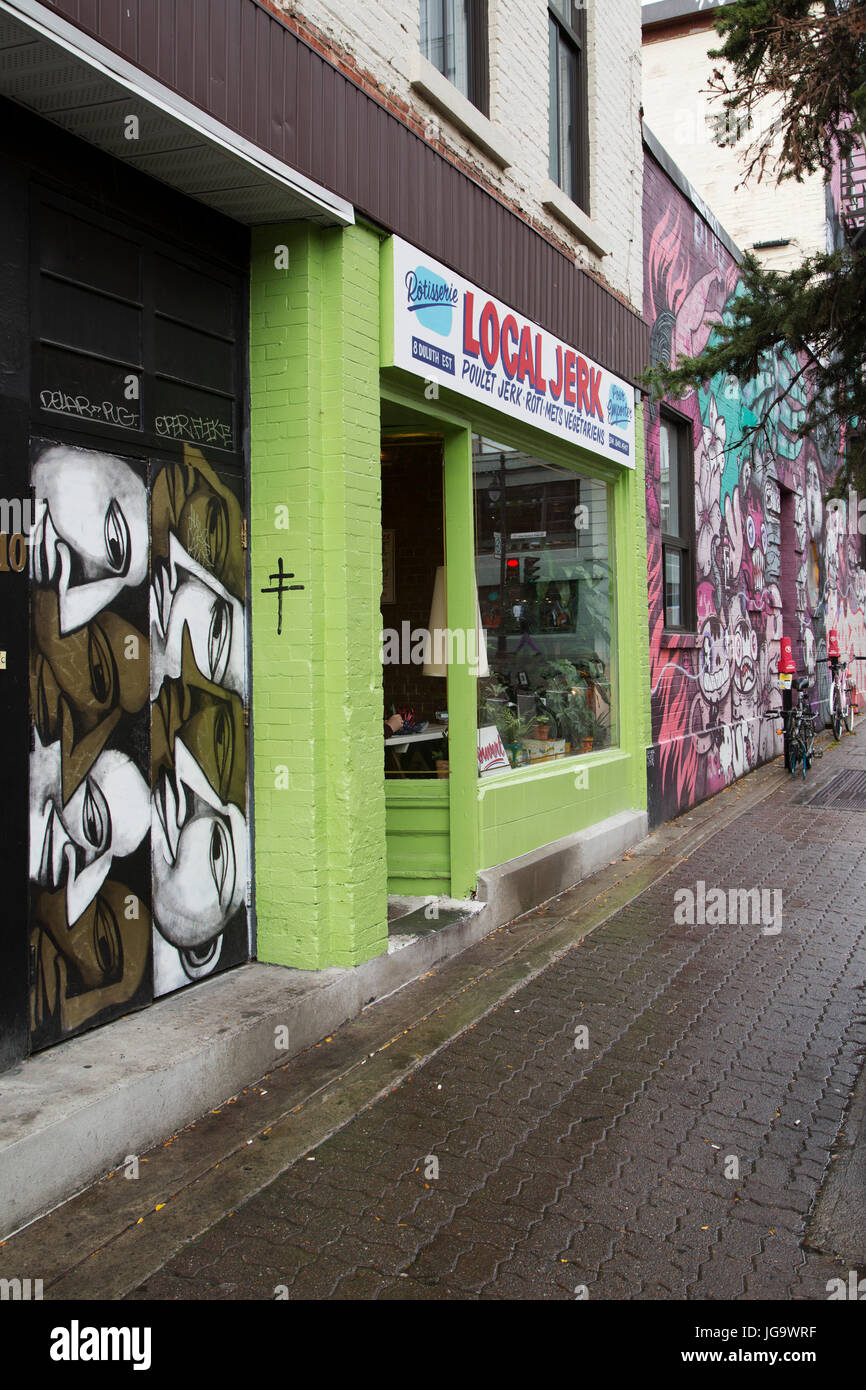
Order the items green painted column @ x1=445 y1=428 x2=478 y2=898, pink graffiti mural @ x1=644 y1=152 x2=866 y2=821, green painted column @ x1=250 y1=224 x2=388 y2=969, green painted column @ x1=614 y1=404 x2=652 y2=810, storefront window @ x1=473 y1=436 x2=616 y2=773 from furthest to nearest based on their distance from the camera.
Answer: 1. pink graffiti mural @ x1=644 y1=152 x2=866 y2=821
2. green painted column @ x1=614 y1=404 x2=652 y2=810
3. storefront window @ x1=473 y1=436 x2=616 y2=773
4. green painted column @ x1=445 y1=428 x2=478 y2=898
5. green painted column @ x1=250 y1=224 x2=388 y2=969

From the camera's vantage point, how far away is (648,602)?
9664 mm

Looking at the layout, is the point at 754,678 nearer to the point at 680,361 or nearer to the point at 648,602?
the point at 648,602

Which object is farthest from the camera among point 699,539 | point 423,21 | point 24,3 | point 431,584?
point 699,539

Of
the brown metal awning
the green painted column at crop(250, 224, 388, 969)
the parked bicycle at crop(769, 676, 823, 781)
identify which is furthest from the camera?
the parked bicycle at crop(769, 676, 823, 781)

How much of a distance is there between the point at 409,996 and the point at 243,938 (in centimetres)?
93

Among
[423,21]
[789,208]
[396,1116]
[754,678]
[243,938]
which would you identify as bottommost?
[396,1116]

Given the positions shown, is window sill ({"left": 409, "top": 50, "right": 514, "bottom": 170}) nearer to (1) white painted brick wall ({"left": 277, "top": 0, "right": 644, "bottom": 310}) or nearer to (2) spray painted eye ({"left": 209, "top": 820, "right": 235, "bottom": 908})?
(1) white painted brick wall ({"left": 277, "top": 0, "right": 644, "bottom": 310})

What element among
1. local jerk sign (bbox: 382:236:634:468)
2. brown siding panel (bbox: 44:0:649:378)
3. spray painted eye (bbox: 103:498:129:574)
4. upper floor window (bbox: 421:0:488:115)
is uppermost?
upper floor window (bbox: 421:0:488:115)

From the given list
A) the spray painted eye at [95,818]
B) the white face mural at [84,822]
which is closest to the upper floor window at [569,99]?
the white face mural at [84,822]

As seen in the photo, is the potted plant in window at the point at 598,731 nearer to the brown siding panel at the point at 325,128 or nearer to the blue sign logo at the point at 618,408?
the blue sign logo at the point at 618,408

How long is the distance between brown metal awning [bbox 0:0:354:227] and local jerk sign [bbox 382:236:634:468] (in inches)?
28.1

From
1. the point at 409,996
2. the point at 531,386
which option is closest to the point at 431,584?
the point at 531,386

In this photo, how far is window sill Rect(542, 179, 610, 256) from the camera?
762cm

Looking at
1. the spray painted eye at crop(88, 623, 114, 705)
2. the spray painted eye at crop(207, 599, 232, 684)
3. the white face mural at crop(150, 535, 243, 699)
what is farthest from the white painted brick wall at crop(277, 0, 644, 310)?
the spray painted eye at crop(88, 623, 114, 705)
